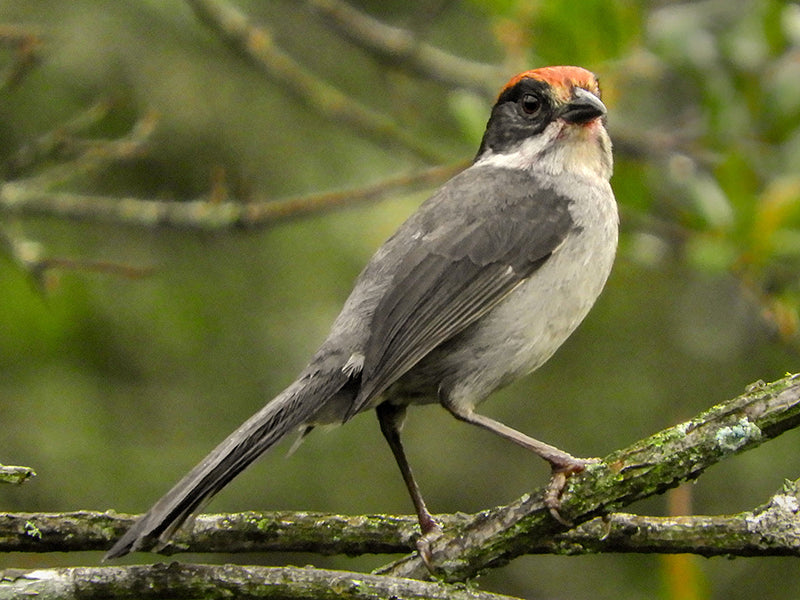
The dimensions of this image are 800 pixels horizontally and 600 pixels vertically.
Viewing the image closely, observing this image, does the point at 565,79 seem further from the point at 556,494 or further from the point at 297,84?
the point at 556,494

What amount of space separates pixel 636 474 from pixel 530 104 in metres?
2.22

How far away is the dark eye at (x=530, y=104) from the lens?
472 centimetres

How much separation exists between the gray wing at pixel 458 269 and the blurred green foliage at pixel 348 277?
1.00 metres

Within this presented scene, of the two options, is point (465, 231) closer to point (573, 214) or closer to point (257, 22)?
point (573, 214)

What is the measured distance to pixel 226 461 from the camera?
3.33m

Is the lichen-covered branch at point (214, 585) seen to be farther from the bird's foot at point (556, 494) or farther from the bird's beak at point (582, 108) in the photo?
the bird's beak at point (582, 108)

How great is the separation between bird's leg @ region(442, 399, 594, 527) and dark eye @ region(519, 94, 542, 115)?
138 centimetres

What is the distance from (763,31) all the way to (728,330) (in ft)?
6.50

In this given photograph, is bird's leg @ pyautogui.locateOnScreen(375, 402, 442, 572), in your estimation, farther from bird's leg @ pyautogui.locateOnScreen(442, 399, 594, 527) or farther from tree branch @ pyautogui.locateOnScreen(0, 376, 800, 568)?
tree branch @ pyautogui.locateOnScreen(0, 376, 800, 568)

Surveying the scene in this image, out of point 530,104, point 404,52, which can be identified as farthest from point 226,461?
point 404,52

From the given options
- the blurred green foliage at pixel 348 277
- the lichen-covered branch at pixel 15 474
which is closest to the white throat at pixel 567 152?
the blurred green foliage at pixel 348 277

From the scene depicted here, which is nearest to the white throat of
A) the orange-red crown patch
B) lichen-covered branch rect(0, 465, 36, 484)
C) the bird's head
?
the bird's head

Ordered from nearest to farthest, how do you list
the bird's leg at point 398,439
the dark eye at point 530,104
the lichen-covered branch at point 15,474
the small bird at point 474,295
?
the lichen-covered branch at point 15,474, the small bird at point 474,295, the bird's leg at point 398,439, the dark eye at point 530,104

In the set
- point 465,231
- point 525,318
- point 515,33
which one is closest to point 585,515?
point 525,318
